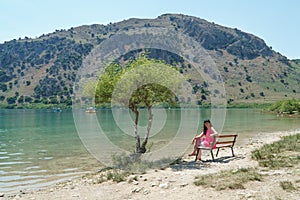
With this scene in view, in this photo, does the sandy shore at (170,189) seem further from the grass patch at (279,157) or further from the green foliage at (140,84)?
the green foliage at (140,84)

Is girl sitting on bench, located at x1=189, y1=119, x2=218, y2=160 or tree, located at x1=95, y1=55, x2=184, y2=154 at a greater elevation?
tree, located at x1=95, y1=55, x2=184, y2=154

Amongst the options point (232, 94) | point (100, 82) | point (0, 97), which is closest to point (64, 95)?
point (0, 97)

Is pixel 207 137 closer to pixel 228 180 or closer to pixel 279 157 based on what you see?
pixel 279 157

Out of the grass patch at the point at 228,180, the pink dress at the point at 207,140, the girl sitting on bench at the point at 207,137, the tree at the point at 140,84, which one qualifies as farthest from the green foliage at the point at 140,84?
the grass patch at the point at 228,180

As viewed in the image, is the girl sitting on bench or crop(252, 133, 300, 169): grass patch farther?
the girl sitting on bench

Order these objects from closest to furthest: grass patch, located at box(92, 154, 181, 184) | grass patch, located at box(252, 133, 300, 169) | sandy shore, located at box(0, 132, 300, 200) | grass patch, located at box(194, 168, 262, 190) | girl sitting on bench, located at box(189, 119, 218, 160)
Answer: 1. sandy shore, located at box(0, 132, 300, 200)
2. grass patch, located at box(194, 168, 262, 190)
3. grass patch, located at box(92, 154, 181, 184)
4. grass patch, located at box(252, 133, 300, 169)
5. girl sitting on bench, located at box(189, 119, 218, 160)

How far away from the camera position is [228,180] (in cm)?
1093

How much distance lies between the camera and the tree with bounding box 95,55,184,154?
17078mm

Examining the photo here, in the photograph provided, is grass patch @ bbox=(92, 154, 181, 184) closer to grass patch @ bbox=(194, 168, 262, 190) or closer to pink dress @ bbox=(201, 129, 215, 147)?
pink dress @ bbox=(201, 129, 215, 147)

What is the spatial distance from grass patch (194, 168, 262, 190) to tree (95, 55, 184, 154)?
6.50 meters

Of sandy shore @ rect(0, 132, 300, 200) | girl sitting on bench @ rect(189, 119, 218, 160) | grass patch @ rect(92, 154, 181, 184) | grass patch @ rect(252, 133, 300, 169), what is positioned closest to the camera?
sandy shore @ rect(0, 132, 300, 200)

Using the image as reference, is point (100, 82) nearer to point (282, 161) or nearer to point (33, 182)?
point (33, 182)

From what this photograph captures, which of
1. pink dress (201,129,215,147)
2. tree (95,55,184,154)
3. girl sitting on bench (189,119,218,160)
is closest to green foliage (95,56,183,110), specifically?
tree (95,55,184,154)

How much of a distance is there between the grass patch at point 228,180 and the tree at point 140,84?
256 inches
